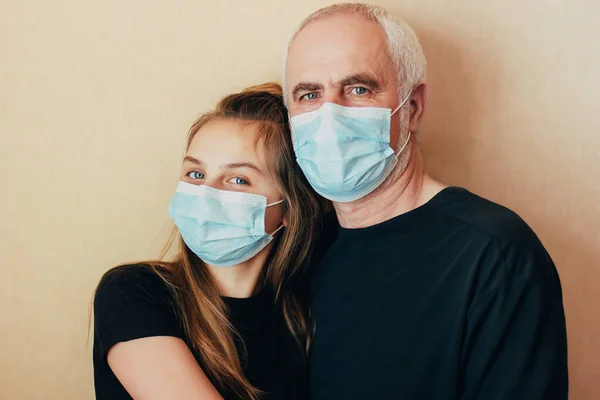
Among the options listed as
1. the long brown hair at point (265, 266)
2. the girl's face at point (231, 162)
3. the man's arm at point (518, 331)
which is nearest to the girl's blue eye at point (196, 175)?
the girl's face at point (231, 162)

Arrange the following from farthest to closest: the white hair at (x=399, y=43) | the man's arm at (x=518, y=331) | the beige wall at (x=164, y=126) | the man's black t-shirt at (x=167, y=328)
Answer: the beige wall at (x=164, y=126)
the white hair at (x=399, y=43)
the man's black t-shirt at (x=167, y=328)
the man's arm at (x=518, y=331)

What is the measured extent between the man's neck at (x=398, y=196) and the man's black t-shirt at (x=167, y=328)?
35cm

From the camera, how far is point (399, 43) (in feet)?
4.55

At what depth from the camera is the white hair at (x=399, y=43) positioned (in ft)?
4.54

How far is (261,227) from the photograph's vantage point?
4.61ft

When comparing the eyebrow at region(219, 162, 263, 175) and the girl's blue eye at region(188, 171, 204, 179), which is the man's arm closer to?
the eyebrow at region(219, 162, 263, 175)

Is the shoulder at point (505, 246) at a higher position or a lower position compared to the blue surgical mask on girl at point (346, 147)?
lower

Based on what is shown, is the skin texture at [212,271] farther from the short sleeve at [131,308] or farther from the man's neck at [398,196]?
the man's neck at [398,196]

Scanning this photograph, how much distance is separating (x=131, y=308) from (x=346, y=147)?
618 mm

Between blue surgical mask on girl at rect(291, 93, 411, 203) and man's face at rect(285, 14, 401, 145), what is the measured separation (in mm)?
33

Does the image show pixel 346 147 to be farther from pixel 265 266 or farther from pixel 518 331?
pixel 518 331

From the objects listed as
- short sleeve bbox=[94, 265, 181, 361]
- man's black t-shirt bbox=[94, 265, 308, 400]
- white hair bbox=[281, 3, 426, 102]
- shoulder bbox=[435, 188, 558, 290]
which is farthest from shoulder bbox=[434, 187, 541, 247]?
short sleeve bbox=[94, 265, 181, 361]

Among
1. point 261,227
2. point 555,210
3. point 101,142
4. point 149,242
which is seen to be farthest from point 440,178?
point 101,142

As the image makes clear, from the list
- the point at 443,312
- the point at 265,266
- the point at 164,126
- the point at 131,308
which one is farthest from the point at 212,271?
the point at 443,312
